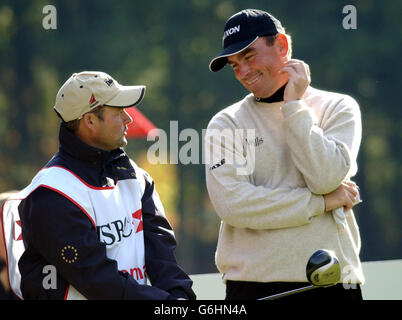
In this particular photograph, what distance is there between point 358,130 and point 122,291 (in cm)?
123

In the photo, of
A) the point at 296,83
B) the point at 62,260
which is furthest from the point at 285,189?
the point at 62,260

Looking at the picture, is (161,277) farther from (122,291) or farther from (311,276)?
(311,276)

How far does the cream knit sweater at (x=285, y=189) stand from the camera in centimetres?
330

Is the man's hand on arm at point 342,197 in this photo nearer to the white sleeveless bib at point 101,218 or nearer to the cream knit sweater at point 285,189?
the cream knit sweater at point 285,189

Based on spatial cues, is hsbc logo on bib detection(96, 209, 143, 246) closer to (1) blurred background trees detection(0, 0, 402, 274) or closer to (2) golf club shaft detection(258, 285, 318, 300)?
(2) golf club shaft detection(258, 285, 318, 300)

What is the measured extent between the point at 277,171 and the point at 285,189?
0.10 m

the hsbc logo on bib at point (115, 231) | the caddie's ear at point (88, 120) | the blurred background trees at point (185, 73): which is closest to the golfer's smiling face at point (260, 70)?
the caddie's ear at point (88, 120)

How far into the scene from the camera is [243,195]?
11.0 feet

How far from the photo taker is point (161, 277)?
3.30 m

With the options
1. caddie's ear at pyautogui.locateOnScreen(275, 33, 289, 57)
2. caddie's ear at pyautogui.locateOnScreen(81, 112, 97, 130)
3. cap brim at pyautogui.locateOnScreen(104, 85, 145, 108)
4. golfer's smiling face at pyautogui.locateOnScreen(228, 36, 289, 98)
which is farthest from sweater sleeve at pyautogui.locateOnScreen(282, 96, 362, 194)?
caddie's ear at pyautogui.locateOnScreen(81, 112, 97, 130)

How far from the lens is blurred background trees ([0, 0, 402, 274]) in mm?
17281

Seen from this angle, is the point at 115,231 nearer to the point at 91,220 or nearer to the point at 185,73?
the point at 91,220

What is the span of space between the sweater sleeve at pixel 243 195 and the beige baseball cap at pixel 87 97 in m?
0.42
